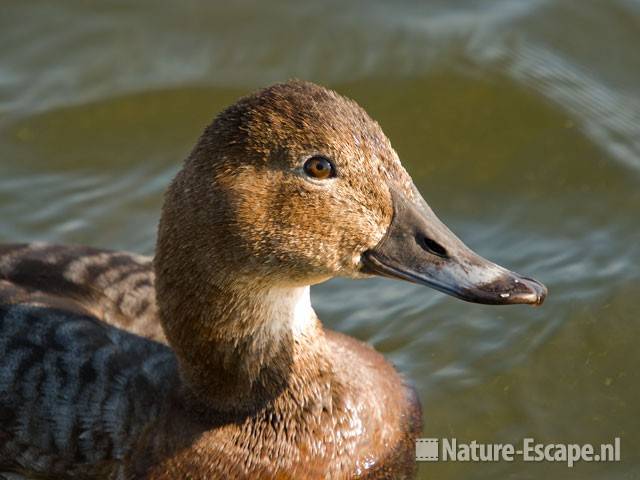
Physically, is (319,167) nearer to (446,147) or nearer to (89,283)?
(89,283)

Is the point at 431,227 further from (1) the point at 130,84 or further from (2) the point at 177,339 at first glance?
(1) the point at 130,84

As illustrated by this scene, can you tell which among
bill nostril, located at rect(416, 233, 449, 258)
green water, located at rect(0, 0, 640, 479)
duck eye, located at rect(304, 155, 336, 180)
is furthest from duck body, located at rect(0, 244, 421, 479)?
duck eye, located at rect(304, 155, 336, 180)

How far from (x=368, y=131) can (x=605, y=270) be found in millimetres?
2753

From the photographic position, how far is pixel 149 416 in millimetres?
5367

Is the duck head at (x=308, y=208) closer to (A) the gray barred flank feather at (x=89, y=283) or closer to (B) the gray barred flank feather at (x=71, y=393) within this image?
(B) the gray barred flank feather at (x=71, y=393)

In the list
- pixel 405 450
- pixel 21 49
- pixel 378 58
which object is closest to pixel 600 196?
pixel 378 58

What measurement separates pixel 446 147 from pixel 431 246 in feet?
10.9

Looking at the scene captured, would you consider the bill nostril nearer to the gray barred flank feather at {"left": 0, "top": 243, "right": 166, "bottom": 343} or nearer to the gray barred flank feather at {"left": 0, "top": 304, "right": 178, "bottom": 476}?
the gray barred flank feather at {"left": 0, "top": 304, "right": 178, "bottom": 476}

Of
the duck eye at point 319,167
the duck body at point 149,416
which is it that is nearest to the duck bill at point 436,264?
the duck eye at point 319,167

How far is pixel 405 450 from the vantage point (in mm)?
5719

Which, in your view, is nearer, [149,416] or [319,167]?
[319,167]

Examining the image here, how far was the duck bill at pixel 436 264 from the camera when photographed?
4.64 m

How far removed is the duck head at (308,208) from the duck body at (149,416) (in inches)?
29.0

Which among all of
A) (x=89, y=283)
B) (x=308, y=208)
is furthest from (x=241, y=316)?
(x=89, y=283)
